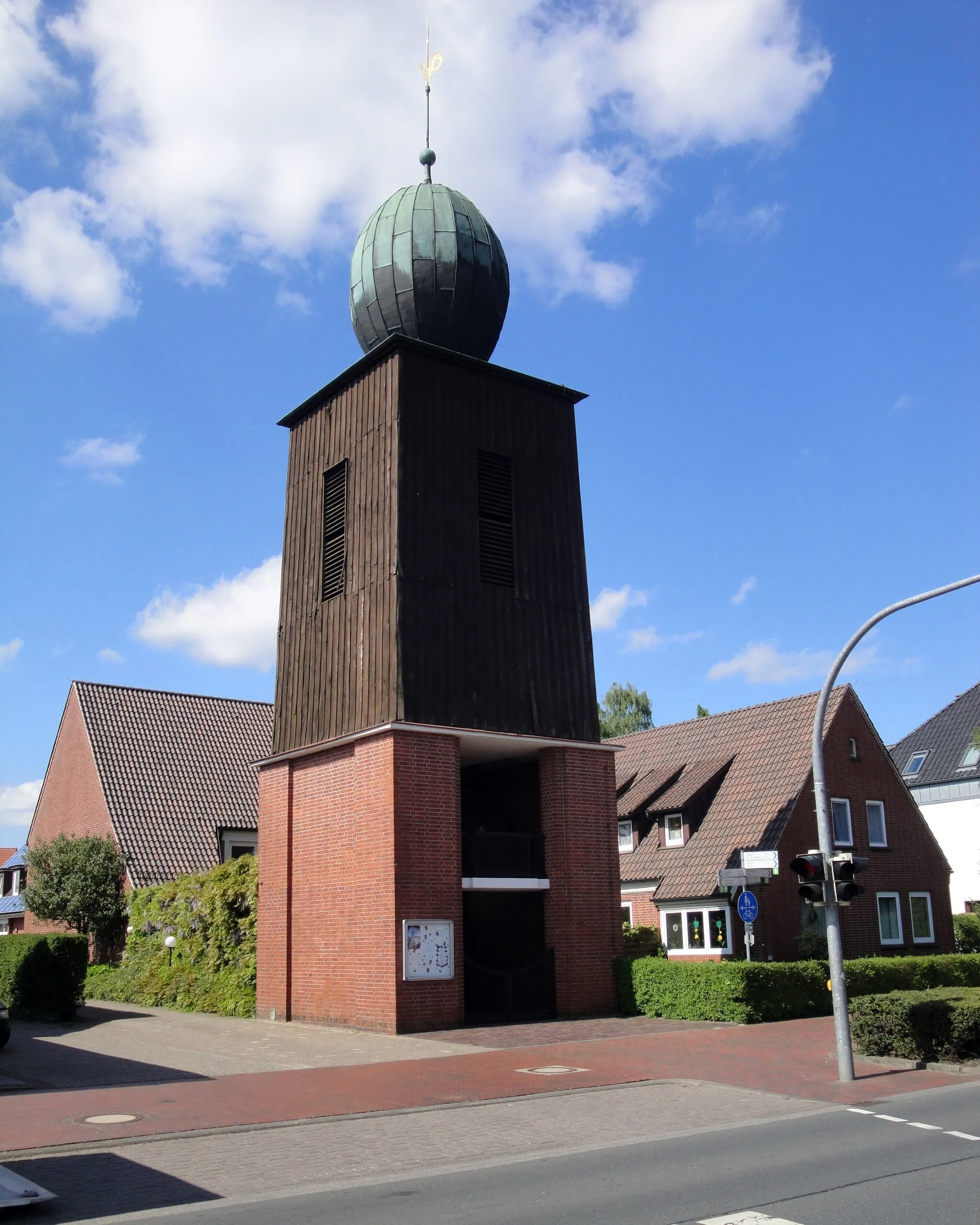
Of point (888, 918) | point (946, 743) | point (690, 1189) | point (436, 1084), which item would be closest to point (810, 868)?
point (436, 1084)

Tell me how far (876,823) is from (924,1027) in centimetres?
1714

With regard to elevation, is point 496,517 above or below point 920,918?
above

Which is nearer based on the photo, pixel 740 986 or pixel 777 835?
pixel 740 986

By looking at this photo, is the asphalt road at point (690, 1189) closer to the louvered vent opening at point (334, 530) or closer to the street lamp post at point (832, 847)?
the street lamp post at point (832, 847)

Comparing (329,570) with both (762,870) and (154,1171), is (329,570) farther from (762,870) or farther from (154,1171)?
(154,1171)

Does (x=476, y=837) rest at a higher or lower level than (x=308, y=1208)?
higher

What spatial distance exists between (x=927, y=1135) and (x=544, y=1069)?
623 centimetres

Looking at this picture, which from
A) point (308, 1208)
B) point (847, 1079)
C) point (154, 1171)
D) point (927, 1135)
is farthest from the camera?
point (847, 1079)

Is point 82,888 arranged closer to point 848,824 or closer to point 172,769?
point 172,769

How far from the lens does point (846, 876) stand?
14.4 meters

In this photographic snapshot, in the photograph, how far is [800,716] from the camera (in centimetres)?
3169

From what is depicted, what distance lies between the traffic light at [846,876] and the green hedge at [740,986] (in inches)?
279

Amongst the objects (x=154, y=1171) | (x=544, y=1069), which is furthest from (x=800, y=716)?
(x=154, y=1171)

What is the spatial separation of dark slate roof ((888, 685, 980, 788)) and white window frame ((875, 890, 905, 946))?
21.1 m
